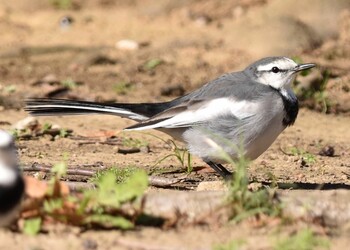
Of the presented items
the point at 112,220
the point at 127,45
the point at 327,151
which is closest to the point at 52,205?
the point at 112,220

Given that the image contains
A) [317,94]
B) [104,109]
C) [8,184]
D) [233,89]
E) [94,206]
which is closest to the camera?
[8,184]

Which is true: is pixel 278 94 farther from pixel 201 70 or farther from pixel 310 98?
pixel 201 70

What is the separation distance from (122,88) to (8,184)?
242 inches

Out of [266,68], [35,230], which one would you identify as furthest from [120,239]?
[266,68]

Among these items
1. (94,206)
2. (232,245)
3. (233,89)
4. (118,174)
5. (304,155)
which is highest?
(233,89)

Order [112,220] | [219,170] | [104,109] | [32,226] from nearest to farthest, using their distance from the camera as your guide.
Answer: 1. [32,226]
2. [112,220]
3. [219,170]
4. [104,109]

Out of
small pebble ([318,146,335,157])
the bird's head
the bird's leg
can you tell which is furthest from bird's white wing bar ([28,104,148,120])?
small pebble ([318,146,335,157])

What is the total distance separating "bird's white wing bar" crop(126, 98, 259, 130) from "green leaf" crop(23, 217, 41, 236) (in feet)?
7.87

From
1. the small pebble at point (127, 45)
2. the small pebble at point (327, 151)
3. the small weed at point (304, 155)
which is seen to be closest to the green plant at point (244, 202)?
the small weed at point (304, 155)

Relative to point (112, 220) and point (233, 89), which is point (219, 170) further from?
point (112, 220)

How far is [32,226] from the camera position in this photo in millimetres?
4555

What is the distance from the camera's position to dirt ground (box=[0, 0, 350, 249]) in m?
7.88

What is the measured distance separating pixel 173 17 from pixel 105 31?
954mm

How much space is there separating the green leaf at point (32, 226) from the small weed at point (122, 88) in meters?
Result: 5.73
